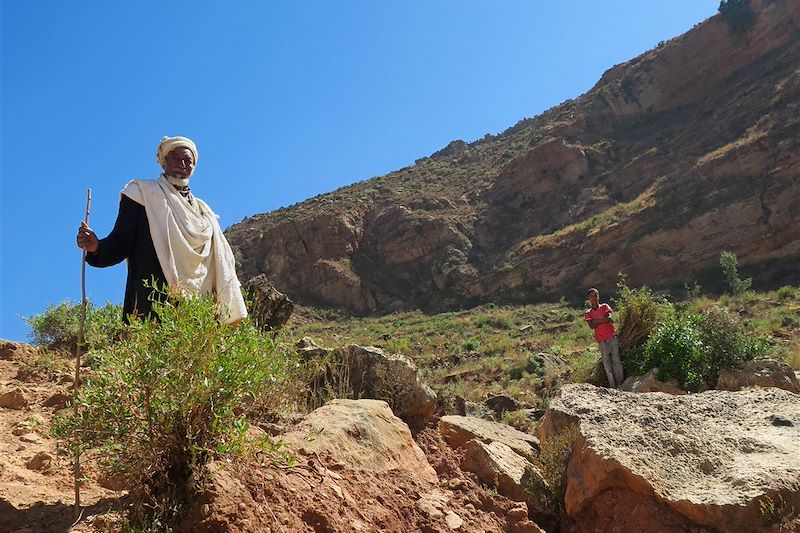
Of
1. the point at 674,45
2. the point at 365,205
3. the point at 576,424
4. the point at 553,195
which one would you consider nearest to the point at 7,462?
the point at 576,424

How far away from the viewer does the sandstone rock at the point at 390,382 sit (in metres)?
4.21

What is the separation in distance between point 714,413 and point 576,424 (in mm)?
→ 843

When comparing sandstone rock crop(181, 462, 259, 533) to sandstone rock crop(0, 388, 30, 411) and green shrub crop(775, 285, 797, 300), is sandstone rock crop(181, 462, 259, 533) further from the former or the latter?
green shrub crop(775, 285, 797, 300)

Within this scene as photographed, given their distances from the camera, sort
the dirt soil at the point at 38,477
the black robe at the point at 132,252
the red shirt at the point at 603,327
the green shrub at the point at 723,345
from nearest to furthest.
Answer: the dirt soil at the point at 38,477 → the black robe at the point at 132,252 → the green shrub at the point at 723,345 → the red shirt at the point at 603,327

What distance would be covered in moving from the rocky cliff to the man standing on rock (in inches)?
979

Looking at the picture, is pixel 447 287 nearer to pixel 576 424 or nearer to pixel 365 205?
pixel 365 205

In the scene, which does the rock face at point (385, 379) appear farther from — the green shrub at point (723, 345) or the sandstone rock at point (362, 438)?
the green shrub at point (723, 345)

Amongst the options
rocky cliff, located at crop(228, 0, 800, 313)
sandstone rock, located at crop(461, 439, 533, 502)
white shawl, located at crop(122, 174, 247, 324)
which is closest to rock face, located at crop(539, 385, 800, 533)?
sandstone rock, located at crop(461, 439, 533, 502)

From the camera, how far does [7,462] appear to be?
3156mm

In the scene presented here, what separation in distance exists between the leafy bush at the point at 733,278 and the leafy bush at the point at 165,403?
22596 millimetres

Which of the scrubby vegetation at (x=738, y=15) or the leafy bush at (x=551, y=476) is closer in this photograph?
the leafy bush at (x=551, y=476)

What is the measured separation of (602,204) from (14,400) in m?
34.7

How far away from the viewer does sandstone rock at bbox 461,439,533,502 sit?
3.49 metres

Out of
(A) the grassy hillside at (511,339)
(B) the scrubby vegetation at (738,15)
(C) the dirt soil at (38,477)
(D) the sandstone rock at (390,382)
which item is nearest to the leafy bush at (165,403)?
(C) the dirt soil at (38,477)
